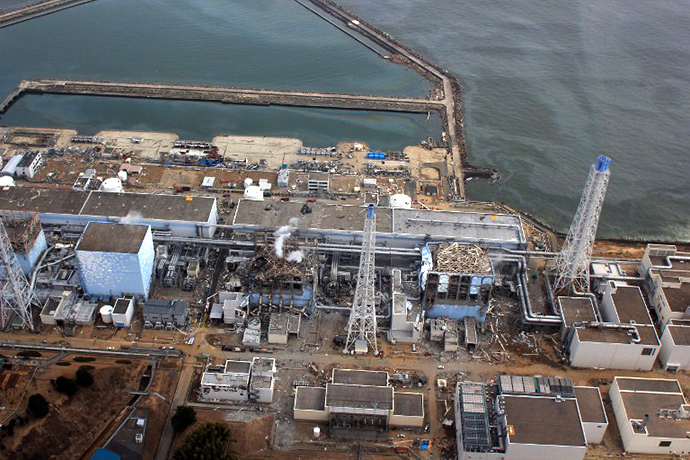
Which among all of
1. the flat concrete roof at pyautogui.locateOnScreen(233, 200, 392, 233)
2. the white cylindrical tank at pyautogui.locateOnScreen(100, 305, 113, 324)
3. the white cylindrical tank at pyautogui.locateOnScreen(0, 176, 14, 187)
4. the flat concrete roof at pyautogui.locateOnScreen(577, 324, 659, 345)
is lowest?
the white cylindrical tank at pyautogui.locateOnScreen(100, 305, 113, 324)

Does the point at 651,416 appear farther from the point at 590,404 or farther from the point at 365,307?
the point at 365,307

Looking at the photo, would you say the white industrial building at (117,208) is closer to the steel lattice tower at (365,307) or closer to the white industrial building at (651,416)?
the steel lattice tower at (365,307)

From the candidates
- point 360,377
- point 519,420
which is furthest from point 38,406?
point 519,420

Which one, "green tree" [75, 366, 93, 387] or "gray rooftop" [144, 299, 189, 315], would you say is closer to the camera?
"green tree" [75, 366, 93, 387]

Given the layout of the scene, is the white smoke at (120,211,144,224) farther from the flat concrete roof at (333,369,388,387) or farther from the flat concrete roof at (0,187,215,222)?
the flat concrete roof at (333,369,388,387)

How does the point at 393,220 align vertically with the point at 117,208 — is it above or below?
above

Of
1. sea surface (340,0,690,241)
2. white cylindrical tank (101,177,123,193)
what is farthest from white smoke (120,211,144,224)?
sea surface (340,0,690,241)

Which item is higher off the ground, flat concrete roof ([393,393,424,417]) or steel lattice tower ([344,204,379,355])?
steel lattice tower ([344,204,379,355])

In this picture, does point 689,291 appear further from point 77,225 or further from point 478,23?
point 478,23
